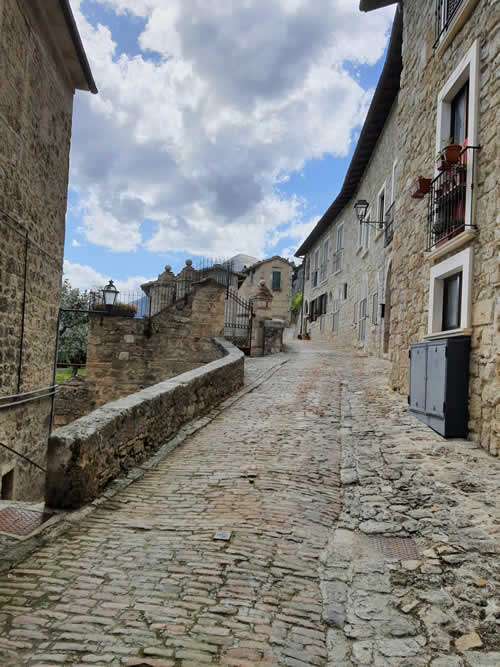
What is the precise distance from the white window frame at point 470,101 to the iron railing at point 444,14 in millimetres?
802

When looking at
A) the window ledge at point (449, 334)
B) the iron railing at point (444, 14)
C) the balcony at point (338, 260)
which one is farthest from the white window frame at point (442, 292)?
the balcony at point (338, 260)

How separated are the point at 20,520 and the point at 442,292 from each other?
6061 millimetres

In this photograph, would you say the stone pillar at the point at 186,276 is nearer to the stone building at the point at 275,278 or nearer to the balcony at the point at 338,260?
the balcony at the point at 338,260

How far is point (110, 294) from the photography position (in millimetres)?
13336

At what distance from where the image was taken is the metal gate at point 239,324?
16.1m

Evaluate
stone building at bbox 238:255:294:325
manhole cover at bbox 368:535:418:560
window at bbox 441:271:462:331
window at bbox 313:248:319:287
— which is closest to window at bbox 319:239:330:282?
window at bbox 313:248:319:287

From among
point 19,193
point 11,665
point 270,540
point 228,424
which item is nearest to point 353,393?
point 228,424


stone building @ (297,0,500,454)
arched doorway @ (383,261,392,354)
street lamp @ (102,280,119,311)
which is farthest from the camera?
arched doorway @ (383,261,392,354)

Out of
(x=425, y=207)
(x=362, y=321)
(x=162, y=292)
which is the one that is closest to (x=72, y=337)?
(x=162, y=292)

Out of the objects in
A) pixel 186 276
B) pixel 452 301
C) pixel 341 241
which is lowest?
pixel 452 301

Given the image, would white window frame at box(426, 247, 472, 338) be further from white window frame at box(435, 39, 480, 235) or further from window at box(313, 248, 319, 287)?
window at box(313, 248, 319, 287)

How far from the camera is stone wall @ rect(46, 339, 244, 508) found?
3.82 meters

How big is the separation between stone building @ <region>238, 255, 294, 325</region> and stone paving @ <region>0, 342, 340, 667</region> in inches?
1470

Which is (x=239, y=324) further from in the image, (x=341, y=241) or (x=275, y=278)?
(x=275, y=278)
